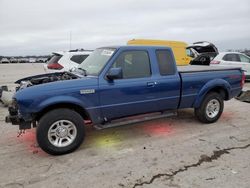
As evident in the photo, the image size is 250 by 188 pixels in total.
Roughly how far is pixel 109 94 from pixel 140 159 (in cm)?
130

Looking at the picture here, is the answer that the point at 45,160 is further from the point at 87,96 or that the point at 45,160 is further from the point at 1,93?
the point at 1,93

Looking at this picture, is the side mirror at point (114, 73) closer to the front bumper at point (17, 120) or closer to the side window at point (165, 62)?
the side window at point (165, 62)

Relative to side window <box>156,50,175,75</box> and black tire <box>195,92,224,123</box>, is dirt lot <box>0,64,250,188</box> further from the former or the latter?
side window <box>156,50,175,75</box>

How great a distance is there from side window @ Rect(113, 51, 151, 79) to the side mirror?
0.95 ft

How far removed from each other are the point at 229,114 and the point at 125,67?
12.3 feet

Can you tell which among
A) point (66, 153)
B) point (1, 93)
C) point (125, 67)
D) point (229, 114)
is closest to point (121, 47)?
point (125, 67)

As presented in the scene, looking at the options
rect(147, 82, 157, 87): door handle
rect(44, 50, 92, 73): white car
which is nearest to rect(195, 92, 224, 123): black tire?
rect(147, 82, 157, 87): door handle

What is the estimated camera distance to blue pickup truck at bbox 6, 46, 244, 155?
4316mm

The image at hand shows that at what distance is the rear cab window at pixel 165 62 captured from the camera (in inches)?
211

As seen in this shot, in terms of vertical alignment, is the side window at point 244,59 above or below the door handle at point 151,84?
above

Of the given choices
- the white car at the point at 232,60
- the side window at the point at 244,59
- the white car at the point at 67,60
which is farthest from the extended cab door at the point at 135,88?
the side window at the point at 244,59

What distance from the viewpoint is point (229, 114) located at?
7117 millimetres

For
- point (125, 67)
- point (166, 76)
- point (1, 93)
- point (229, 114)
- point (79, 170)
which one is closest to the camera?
point (79, 170)

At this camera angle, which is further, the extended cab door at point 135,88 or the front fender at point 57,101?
the extended cab door at point 135,88
